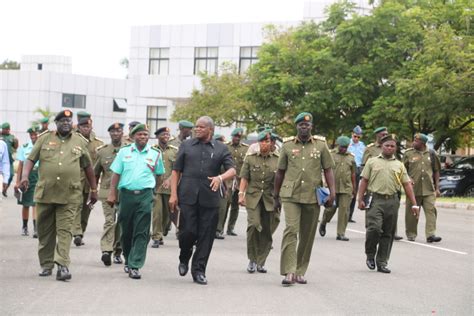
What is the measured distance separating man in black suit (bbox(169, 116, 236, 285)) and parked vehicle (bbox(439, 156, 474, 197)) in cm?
2232

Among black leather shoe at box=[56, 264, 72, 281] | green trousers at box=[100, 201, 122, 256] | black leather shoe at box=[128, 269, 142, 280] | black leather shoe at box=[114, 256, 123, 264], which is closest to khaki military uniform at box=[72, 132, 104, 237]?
green trousers at box=[100, 201, 122, 256]

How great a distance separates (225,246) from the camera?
17.0 metres

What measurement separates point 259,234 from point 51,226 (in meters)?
2.80

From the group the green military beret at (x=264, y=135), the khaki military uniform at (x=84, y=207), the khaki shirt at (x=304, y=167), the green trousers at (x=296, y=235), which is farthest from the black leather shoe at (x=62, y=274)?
the khaki military uniform at (x=84, y=207)

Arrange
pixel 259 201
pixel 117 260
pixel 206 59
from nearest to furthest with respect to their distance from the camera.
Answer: pixel 259 201 < pixel 117 260 < pixel 206 59

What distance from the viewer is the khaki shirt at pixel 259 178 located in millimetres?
13512

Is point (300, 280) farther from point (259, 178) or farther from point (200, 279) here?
point (259, 178)

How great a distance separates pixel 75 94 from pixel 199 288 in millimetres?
91035

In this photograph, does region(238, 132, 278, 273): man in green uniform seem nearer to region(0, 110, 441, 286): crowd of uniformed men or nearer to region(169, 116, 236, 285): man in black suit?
region(0, 110, 441, 286): crowd of uniformed men

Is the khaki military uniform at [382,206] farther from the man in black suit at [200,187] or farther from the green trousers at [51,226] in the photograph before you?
the green trousers at [51,226]

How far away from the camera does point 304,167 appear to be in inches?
484

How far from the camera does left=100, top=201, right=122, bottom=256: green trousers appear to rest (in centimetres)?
Answer: 1345

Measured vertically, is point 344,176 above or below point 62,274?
above

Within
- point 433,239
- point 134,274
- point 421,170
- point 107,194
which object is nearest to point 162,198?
point 107,194
